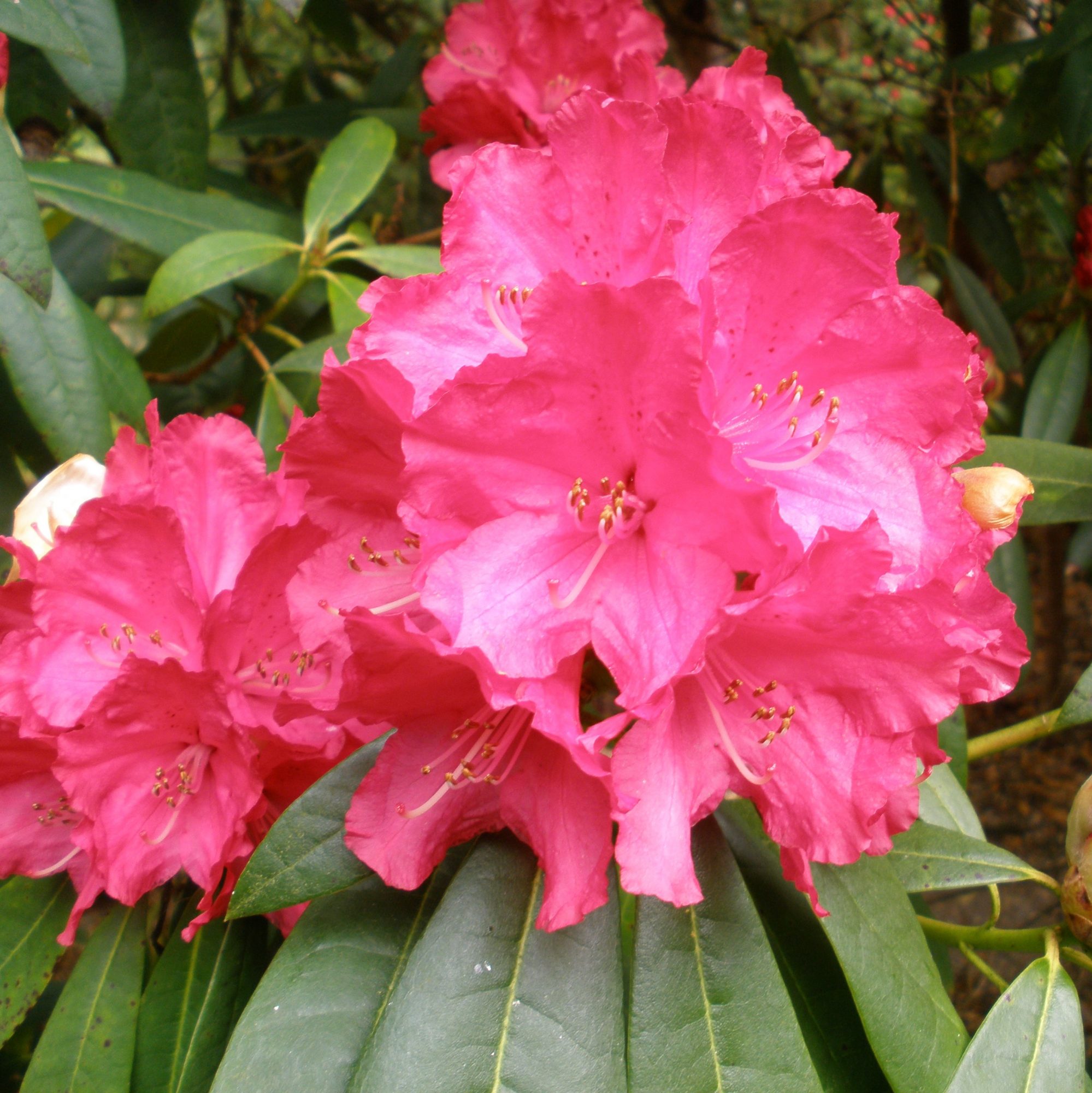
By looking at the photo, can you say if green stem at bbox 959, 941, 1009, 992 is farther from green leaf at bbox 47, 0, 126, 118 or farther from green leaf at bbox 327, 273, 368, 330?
green leaf at bbox 47, 0, 126, 118

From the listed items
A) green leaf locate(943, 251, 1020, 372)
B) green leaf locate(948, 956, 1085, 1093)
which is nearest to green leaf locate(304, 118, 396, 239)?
green leaf locate(943, 251, 1020, 372)

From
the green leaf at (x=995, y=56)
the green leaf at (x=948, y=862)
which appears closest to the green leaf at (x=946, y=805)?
the green leaf at (x=948, y=862)

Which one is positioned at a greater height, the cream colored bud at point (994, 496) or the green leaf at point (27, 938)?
the cream colored bud at point (994, 496)

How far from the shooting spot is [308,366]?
124 cm

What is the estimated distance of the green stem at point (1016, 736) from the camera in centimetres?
102

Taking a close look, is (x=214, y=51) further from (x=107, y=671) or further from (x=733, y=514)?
(x=733, y=514)

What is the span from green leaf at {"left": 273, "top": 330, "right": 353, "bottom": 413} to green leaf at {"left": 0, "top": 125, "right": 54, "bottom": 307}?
1.04 feet

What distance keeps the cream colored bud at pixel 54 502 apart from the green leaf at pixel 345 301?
0.43 m

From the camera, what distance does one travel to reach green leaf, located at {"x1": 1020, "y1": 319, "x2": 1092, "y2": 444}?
180cm

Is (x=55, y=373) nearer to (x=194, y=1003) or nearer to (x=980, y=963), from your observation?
(x=194, y=1003)

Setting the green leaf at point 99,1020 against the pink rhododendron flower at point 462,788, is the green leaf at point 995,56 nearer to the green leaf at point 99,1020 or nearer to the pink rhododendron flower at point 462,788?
the pink rhododendron flower at point 462,788

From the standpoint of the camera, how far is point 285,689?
2.95 ft

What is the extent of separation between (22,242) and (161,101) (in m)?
0.62

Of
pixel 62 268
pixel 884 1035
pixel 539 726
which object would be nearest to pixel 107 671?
pixel 539 726
